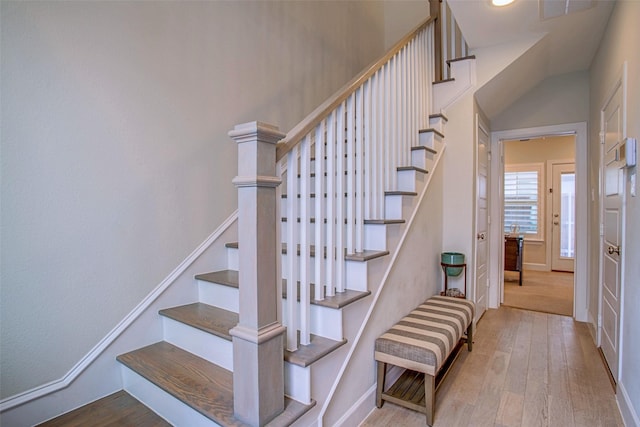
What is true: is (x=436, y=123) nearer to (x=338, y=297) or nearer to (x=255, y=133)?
(x=338, y=297)

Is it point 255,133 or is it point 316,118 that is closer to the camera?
point 255,133

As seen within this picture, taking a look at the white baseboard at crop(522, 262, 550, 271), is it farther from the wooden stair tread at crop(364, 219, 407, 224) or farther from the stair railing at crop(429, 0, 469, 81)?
the wooden stair tread at crop(364, 219, 407, 224)

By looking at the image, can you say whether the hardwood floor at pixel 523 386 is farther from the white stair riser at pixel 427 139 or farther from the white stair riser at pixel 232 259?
the white stair riser at pixel 427 139

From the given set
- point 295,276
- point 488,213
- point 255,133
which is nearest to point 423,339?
point 295,276

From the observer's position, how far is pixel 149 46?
1.85 meters

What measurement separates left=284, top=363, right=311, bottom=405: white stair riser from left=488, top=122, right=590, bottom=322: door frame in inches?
127

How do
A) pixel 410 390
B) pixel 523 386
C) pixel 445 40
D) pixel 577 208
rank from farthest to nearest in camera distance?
1. pixel 577 208
2. pixel 445 40
3. pixel 523 386
4. pixel 410 390

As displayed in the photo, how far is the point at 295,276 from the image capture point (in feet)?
4.65

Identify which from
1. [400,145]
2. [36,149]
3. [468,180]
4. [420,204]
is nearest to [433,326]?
[420,204]

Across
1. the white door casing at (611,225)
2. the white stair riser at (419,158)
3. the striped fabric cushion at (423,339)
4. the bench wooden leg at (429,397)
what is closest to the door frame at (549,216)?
the white door casing at (611,225)

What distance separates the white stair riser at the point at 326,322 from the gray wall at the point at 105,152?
0.94m

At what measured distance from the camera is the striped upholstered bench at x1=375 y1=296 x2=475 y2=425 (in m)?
1.74

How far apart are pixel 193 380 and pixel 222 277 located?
660mm

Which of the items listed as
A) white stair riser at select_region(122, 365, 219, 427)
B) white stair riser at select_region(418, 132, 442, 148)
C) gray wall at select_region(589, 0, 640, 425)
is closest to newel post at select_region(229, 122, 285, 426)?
white stair riser at select_region(122, 365, 219, 427)
